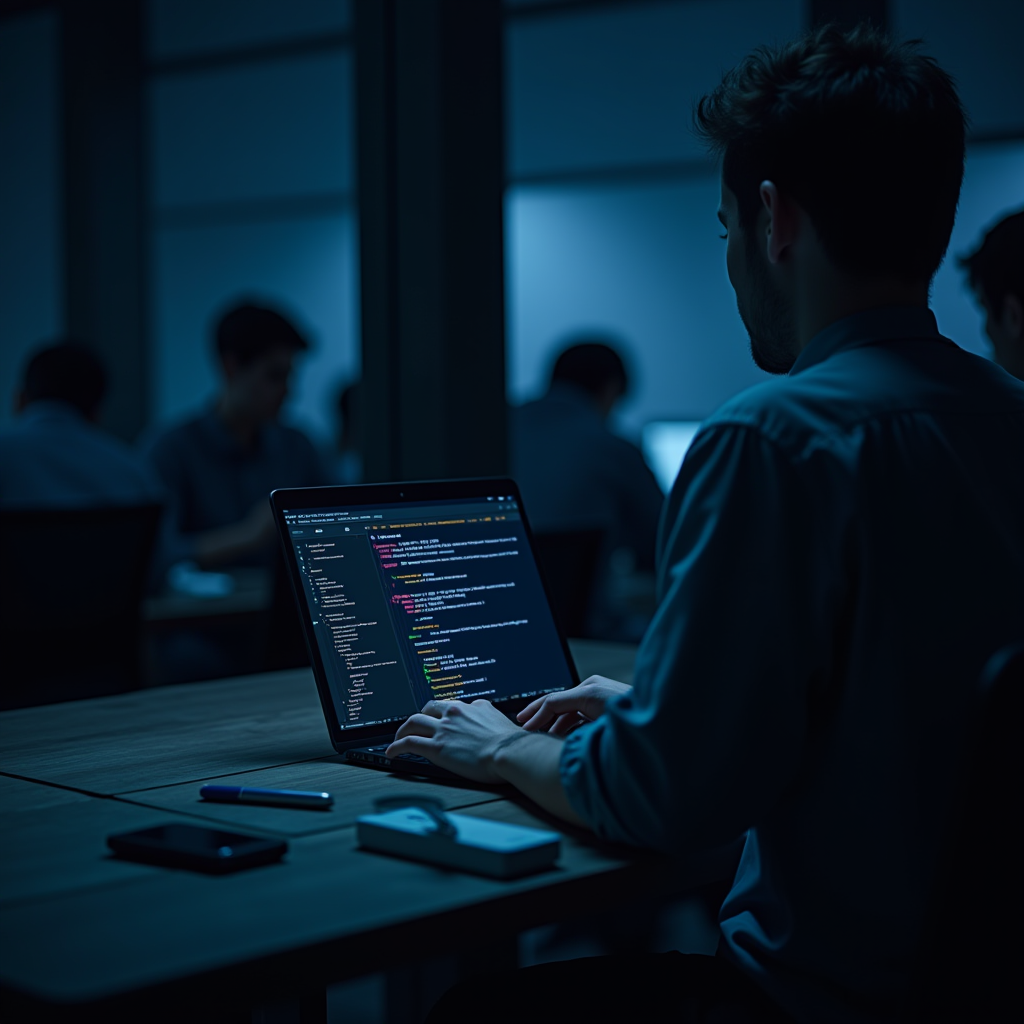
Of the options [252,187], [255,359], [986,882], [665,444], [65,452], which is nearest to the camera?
[986,882]

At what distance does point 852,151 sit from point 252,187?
6038 mm

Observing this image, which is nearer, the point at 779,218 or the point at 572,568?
the point at 779,218

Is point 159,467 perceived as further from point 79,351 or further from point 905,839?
point 905,839

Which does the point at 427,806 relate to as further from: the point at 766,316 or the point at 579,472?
the point at 579,472

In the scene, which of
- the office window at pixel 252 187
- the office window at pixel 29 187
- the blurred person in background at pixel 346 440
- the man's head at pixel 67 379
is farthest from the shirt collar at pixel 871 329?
the office window at pixel 29 187

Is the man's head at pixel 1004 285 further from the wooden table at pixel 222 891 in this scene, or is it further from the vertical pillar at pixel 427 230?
the wooden table at pixel 222 891

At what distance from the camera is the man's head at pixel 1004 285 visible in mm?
2480

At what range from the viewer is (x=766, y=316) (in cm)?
124

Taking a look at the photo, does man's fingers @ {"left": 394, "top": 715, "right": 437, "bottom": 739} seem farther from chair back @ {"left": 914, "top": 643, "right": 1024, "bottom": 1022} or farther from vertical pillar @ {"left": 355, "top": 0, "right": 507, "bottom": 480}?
vertical pillar @ {"left": 355, "top": 0, "right": 507, "bottom": 480}

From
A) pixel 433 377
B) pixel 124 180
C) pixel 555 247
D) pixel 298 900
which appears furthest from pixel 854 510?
pixel 124 180

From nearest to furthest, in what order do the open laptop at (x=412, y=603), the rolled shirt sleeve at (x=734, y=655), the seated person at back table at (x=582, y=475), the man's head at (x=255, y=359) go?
1. the rolled shirt sleeve at (x=734, y=655)
2. the open laptop at (x=412, y=603)
3. the seated person at back table at (x=582, y=475)
4. the man's head at (x=255, y=359)

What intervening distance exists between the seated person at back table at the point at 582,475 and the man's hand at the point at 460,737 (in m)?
2.69

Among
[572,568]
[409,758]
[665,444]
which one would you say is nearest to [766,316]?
[409,758]

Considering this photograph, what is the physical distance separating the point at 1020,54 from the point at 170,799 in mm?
3179
